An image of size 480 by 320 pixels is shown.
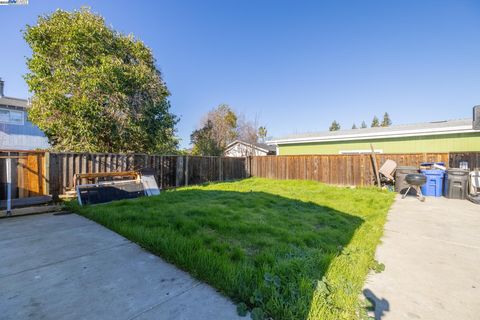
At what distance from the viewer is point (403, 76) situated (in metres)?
12.6

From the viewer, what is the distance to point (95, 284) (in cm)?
193

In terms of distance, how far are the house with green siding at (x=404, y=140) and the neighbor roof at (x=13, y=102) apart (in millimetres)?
18707

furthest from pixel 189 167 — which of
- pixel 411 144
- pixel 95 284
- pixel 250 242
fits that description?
pixel 411 144

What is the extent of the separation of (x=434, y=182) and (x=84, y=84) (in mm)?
12434

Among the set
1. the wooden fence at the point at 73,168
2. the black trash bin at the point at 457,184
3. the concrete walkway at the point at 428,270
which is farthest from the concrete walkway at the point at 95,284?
the black trash bin at the point at 457,184

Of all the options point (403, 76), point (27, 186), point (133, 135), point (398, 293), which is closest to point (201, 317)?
point (398, 293)

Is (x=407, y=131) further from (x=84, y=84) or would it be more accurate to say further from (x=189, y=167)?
(x=84, y=84)

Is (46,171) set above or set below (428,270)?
above

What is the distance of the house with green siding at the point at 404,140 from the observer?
30.4 feet

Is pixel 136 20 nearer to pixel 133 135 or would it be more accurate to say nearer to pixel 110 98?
pixel 110 98

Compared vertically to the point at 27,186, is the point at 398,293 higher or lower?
lower

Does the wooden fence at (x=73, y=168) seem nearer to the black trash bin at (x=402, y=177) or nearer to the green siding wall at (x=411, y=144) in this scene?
the green siding wall at (x=411, y=144)

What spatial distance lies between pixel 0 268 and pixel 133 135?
24.0 ft

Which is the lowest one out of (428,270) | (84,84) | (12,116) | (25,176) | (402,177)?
(428,270)
